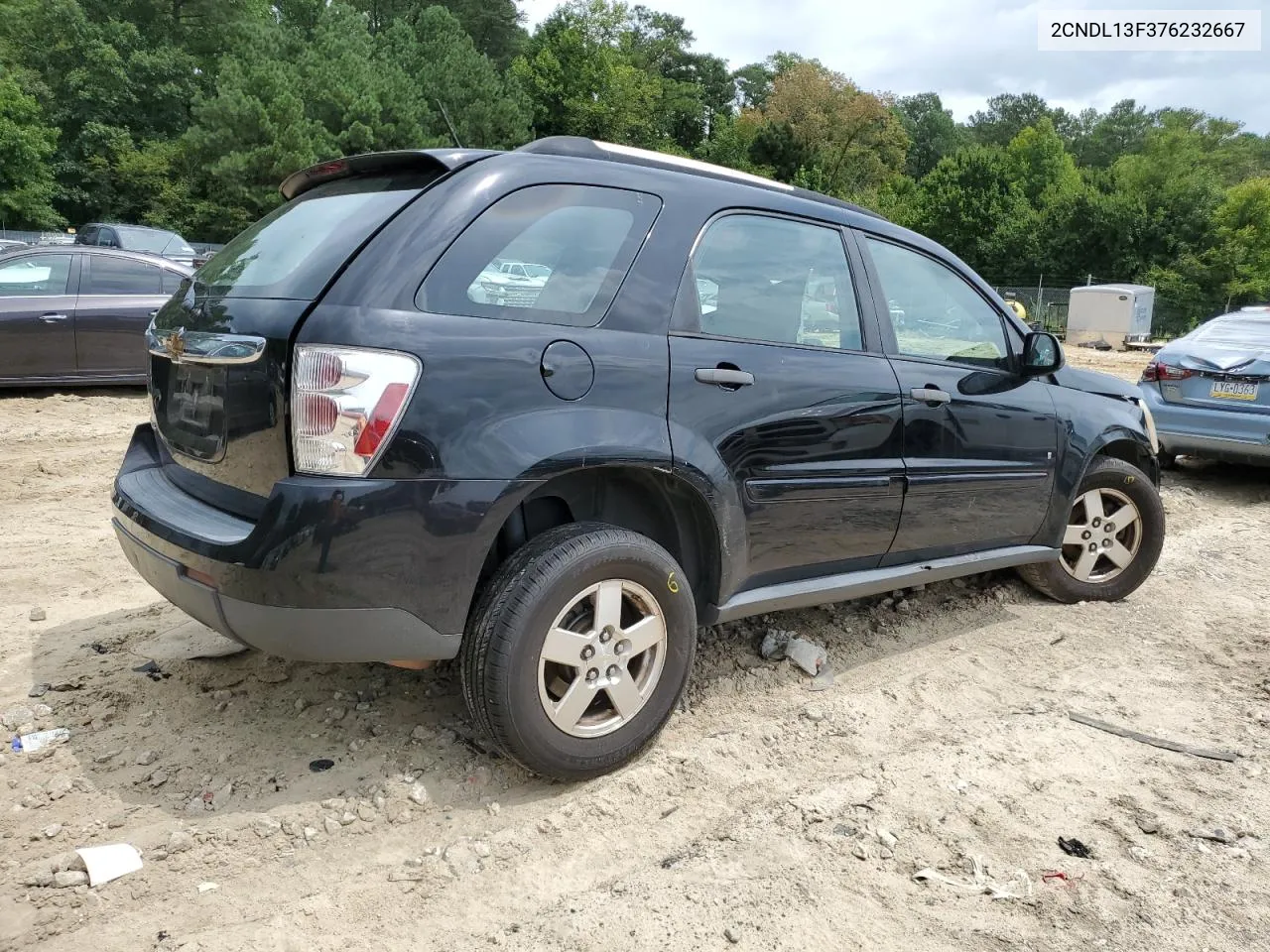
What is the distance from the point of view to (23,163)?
4144cm

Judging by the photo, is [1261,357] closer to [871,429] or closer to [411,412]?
[871,429]

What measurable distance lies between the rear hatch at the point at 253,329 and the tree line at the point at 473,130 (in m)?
37.1

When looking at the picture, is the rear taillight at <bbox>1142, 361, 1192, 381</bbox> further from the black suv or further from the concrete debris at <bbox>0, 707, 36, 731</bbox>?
the concrete debris at <bbox>0, 707, 36, 731</bbox>

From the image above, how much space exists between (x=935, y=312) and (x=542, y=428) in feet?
7.09

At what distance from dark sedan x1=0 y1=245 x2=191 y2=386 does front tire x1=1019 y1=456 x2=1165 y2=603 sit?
783 cm

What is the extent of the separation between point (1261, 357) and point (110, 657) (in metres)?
8.38

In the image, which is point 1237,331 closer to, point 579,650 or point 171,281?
point 579,650

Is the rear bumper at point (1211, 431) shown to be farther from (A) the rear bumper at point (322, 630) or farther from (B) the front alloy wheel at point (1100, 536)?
(A) the rear bumper at point (322, 630)

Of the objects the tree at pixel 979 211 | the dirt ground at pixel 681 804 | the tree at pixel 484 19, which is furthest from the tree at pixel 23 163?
the dirt ground at pixel 681 804

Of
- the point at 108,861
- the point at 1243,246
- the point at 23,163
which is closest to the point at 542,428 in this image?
the point at 108,861

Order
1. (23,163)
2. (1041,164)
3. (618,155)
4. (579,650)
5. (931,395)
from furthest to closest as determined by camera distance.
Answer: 1. (1041,164)
2. (23,163)
3. (931,395)
4. (618,155)
5. (579,650)

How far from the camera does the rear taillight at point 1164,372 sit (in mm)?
8023

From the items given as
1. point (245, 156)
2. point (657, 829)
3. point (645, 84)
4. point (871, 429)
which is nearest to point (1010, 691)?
point (871, 429)

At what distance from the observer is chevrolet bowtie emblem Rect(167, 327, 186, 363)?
284 cm
